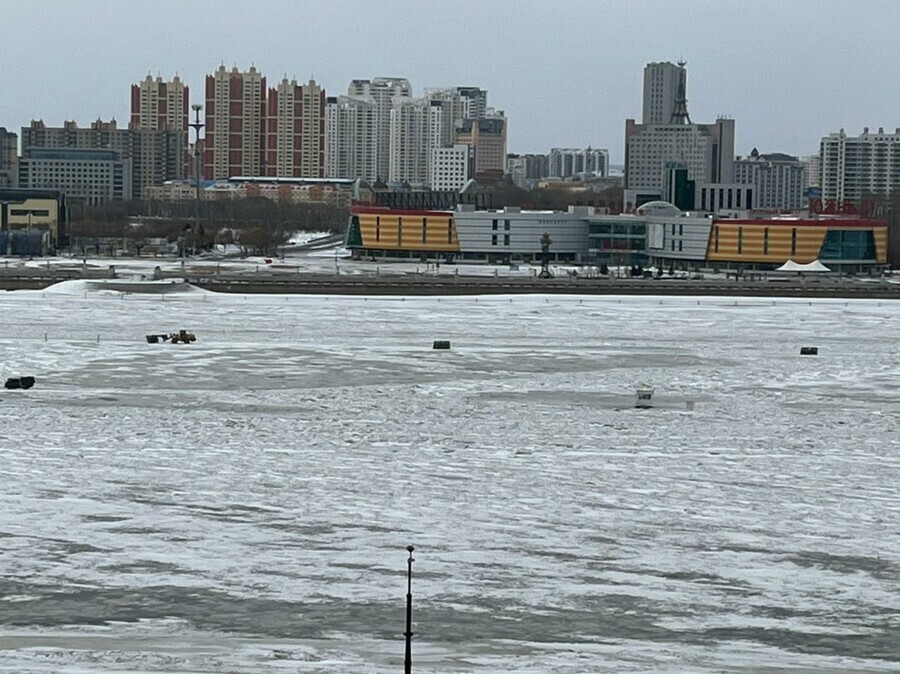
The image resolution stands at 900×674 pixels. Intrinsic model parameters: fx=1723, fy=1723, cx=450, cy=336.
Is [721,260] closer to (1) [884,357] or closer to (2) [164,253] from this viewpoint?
(2) [164,253]

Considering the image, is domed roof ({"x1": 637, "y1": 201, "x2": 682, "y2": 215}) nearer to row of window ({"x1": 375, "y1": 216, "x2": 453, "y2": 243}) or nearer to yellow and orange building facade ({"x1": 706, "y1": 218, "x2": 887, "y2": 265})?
yellow and orange building facade ({"x1": 706, "y1": 218, "x2": 887, "y2": 265})

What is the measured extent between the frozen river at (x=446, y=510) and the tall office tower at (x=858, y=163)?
160 meters

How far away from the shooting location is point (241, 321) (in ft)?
153

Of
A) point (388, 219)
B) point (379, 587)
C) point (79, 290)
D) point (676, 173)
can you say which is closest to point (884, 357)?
point (379, 587)

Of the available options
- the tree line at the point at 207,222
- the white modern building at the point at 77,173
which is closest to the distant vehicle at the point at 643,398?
the tree line at the point at 207,222

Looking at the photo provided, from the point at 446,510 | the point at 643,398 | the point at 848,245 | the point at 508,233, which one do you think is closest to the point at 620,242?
the point at 508,233

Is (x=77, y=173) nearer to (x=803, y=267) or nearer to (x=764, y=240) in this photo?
(x=764, y=240)

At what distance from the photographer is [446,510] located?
65.6 feet

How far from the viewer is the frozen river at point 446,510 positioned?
48.3 feet

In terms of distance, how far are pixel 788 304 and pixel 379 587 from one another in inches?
1715

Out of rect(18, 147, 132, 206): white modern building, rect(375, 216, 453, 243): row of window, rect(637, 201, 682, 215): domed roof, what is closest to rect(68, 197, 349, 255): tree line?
rect(375, 216, 453, 243): row of window

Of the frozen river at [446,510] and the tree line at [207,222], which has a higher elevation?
the tree line at [207,222]

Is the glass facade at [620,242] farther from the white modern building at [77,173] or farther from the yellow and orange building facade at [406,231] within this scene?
the white modern building at [77,173]

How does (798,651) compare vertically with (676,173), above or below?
below
